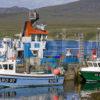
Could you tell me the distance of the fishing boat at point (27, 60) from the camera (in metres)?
49.6

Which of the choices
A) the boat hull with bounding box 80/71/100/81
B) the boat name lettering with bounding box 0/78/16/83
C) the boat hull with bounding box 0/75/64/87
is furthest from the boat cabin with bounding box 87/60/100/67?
the boat name lettering with bounding box 0/78/16/83

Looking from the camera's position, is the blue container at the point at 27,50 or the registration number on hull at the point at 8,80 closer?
the registration number on hull at the point at 8,80

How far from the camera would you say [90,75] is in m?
56.3

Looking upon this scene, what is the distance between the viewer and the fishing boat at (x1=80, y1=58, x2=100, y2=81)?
55938mm

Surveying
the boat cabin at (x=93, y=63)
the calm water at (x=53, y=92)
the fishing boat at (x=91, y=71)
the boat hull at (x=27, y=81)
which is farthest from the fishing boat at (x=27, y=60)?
the boat cabin at (x=93, y=63)

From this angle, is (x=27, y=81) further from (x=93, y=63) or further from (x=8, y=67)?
(x=93, y=63)

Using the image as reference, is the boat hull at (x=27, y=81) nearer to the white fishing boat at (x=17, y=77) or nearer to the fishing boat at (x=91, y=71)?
the white fishing boat at (x=17, y=77)

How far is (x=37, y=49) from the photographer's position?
58.8 meters

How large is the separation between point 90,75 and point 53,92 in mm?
9352

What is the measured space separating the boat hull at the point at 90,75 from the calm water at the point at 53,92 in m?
2.06

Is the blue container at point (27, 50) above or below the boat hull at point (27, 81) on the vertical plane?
above

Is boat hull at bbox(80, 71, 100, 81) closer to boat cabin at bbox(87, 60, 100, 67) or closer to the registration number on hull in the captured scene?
boat cabin at bbox(87, 60, 100, 67)

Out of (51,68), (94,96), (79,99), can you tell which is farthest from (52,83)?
Answer: (94,96)

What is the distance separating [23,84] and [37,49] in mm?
9001
